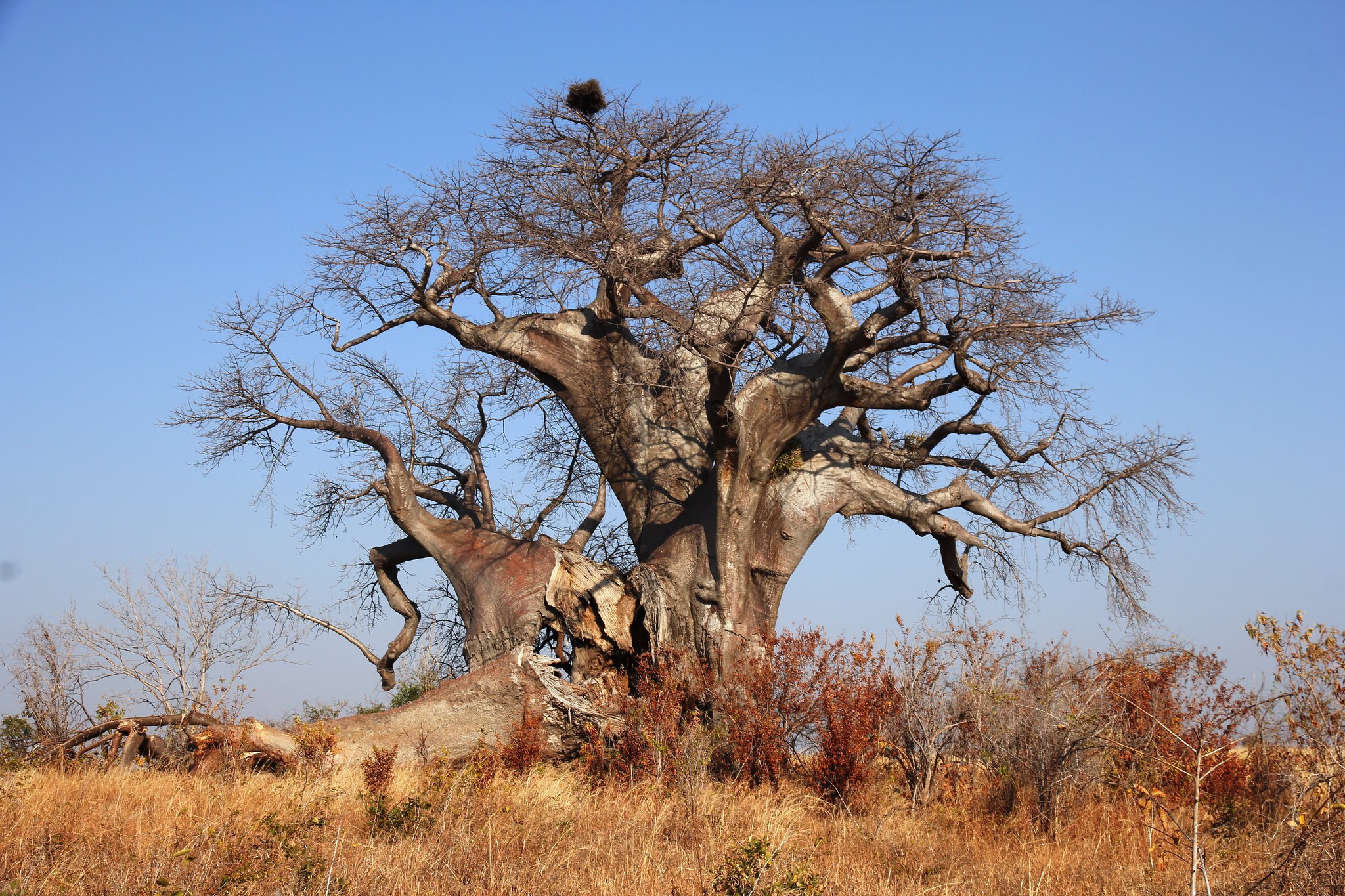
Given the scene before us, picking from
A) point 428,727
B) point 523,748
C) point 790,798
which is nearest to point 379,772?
point 523,748

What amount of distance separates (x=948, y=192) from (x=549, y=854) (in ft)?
21.0

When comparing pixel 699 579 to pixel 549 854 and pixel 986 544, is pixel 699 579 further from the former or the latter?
pixel 549 854

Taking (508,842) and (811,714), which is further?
(811,714)

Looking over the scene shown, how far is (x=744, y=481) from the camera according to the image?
8.91 metres

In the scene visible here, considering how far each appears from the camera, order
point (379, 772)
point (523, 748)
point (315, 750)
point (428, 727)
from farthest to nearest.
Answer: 1. point (428, 727)
2. point (523, 748)
3. point (315, 750)
4. point (379, 772)

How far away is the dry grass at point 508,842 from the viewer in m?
4.39

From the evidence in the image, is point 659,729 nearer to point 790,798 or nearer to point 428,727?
point 790,798

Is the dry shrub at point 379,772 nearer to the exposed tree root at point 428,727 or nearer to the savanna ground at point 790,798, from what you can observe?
the savanna ground at point 790,798

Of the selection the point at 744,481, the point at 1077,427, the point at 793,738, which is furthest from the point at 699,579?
the point at 1077,427

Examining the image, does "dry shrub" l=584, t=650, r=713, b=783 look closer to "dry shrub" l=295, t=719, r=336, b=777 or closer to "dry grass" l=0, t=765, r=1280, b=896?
"dry grass" l=0, t=765, r=1280, b=896

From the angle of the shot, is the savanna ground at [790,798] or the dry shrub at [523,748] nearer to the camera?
the savanna ground at [790,798]

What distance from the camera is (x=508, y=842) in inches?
197

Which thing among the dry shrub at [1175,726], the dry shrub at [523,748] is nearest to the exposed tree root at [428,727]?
the dry shrub at [523,748]

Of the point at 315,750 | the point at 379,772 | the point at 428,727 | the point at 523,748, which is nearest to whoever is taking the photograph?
the point at 379,772
